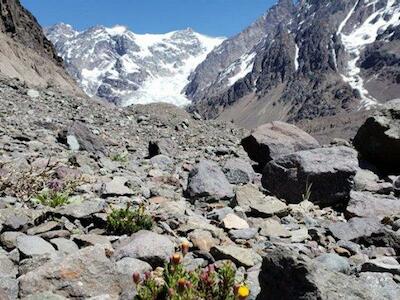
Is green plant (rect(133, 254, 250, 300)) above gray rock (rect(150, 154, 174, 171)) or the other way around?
the other way around

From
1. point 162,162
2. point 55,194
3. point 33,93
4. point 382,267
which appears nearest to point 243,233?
point 382,267

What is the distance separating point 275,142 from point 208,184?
5.03 meters

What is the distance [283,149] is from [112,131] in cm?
929

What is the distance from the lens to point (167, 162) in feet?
56.1

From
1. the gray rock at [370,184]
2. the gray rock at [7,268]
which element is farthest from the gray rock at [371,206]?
the gray rock at [7,268]

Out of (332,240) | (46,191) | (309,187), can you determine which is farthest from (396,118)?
(46,191)

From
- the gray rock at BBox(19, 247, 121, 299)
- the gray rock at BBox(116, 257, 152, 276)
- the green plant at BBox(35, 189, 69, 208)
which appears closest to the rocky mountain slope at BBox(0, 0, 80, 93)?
the green plant at BBox(35, 189, 69, 208)

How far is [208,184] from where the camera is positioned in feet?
37.7

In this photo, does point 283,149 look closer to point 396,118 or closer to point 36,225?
point 396,118

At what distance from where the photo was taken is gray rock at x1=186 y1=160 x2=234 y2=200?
36.9ft

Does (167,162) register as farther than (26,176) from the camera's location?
Yes

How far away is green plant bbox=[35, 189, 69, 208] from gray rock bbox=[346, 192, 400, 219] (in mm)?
5633

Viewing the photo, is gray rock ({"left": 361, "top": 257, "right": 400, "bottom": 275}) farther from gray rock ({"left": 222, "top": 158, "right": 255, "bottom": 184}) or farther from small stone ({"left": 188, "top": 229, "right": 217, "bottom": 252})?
gray rock ({"left": 222, "top": 158, "right": 255, "bottom": 184})

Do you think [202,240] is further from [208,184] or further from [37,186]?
[208,184]
